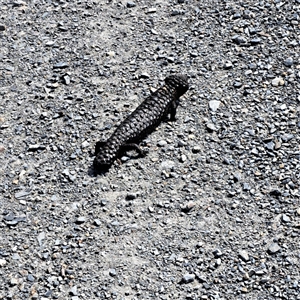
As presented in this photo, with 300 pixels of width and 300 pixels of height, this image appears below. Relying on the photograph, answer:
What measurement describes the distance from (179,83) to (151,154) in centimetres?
138

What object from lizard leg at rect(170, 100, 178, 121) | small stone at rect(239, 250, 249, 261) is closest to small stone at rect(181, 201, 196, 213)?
small stone at rect(239, 250, 249, 261)

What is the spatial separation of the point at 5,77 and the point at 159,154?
136 inches

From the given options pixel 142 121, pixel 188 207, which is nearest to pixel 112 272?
pixel 188 207

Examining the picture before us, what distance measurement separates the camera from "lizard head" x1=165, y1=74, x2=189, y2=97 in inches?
465

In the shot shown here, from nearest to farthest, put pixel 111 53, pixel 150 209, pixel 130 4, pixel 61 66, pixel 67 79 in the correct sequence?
pixel 150 209 → pixel 67 79 → pixel 61 66 → pixel 111 53 → pixel 130 4

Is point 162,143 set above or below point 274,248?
above

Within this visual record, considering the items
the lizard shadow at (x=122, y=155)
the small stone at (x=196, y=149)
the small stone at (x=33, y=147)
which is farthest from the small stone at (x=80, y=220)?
the small stone at (x=196, y=149)

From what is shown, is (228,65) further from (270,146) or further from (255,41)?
(270,146)

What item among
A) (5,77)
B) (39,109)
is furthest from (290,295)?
(5,77)

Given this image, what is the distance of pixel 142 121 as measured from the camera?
11289mm

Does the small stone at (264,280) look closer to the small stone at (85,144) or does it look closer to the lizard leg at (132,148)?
the lizard leg at (132,148)

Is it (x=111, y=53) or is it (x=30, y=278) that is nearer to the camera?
(x=30, y=278)

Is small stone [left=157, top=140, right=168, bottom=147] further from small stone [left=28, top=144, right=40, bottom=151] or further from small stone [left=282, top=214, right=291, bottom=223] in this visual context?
small stone [left=282, top=214, right=291, bottom=223]

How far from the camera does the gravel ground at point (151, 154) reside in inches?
385
